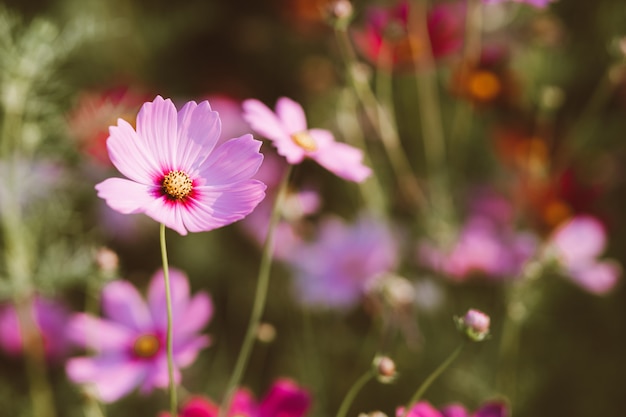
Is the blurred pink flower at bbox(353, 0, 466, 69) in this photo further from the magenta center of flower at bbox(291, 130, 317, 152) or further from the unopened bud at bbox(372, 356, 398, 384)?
the unopened bud at bbox(372, 356, 398, 384)

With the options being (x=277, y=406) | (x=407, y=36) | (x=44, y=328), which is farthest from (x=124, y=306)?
(x=407, y=36)

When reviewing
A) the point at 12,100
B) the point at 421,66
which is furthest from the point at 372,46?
the point at 12,100

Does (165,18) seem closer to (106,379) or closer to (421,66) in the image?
(421,66)

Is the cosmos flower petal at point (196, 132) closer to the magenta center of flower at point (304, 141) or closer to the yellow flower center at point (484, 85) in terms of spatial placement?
the magenta center of flower at point (304, 141)

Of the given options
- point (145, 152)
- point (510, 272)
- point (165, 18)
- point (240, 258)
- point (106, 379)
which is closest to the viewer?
point (145, 152)

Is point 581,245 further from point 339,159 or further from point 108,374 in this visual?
point 108,374

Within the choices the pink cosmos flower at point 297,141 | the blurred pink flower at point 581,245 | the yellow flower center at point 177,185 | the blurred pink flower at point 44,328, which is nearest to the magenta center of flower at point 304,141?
the pink cosmos flower at point 297,141

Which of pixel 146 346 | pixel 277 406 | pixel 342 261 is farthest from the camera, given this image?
pixel 342 261
